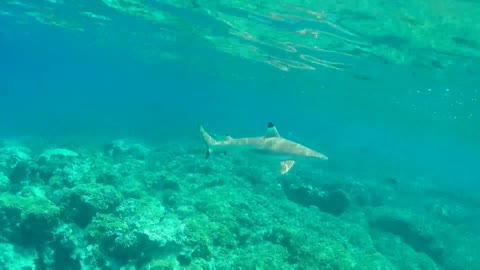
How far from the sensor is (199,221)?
11016mm

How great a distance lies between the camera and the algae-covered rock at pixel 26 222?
31.4 feet

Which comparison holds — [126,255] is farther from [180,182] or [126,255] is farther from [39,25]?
[39,25]

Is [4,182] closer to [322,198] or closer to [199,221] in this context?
[199,221]

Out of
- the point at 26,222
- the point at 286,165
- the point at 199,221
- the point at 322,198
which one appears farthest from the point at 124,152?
the point at 286,165

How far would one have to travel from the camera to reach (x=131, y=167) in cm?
2039

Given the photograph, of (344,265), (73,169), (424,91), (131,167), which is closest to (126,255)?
(344,265)

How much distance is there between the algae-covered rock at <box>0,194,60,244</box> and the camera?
377 inches

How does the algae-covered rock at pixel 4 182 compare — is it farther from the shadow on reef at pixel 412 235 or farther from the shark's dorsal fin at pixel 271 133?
the shadow on reef at pixel 412 235

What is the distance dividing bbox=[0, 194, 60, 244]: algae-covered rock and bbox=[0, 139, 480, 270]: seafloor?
28mm

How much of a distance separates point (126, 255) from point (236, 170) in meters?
12.9

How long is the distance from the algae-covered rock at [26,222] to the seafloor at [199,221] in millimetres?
28

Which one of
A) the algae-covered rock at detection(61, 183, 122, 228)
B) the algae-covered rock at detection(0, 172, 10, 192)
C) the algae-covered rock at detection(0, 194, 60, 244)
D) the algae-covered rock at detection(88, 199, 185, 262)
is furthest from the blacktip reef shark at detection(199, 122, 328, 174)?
the algae-covered rock at detection(0, 172, 10, 192)

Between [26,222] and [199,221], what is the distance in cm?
493

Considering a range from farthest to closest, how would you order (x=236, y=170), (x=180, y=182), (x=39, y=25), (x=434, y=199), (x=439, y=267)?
(x=39, y=25) < (x=434, y=199) < (x=236, y=170) < (x=180, y=182) < (x=439, y=267)
